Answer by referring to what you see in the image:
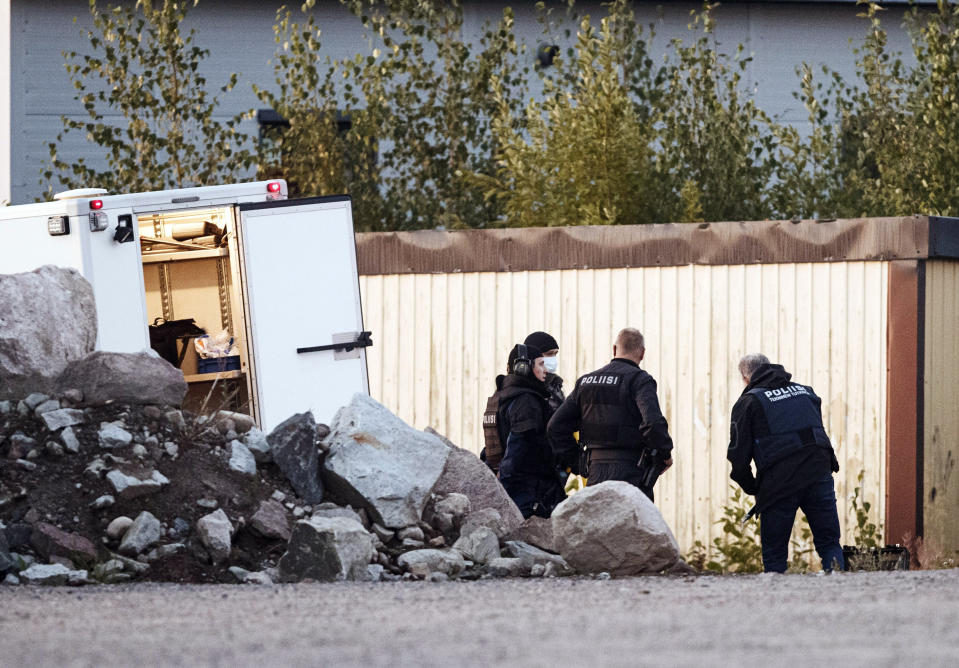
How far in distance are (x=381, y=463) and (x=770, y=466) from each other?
220 centimetres

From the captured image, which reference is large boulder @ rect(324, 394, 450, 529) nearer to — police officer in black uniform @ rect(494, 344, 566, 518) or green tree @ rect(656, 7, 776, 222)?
police officer in black uniform @ rect(494, 344, 566, 518)

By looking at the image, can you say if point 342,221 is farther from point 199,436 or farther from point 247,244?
point 199,436

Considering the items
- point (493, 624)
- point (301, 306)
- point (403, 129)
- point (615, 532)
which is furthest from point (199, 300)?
point (493, 624)

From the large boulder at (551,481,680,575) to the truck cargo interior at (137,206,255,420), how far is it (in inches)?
121

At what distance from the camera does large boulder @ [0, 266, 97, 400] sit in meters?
9.12

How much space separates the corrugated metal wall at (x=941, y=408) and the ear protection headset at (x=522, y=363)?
111 inches

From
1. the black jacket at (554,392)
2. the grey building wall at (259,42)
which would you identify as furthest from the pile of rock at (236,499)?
the grey building wall at (259,42)

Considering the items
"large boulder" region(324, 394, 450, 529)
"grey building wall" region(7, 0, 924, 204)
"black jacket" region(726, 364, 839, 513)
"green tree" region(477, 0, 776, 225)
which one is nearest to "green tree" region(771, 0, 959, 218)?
"green tree" region(477, 0, 776, 225)

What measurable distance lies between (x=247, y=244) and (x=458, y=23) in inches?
272

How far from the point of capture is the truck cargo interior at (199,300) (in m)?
11.1

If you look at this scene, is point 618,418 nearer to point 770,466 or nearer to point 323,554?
point 770,466

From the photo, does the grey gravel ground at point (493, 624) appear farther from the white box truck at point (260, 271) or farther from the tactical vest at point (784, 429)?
the white box truck at point (260, 271)

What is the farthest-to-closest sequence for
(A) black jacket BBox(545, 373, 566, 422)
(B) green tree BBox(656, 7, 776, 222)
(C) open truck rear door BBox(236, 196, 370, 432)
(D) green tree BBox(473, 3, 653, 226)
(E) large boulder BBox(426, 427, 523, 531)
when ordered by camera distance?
(B) green tree BBox(656, 7, 776, 222), (D) green tree BBox(473, 3, 653, 226), (C) open truck rear door BBox(236, 196, 370, 432), (A) black jacket BBox(545, 373, 566, 422), (E) large boulder BBox(426, 427, 523, 531)

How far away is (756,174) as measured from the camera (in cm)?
1566
